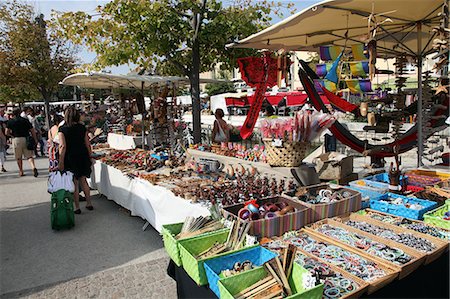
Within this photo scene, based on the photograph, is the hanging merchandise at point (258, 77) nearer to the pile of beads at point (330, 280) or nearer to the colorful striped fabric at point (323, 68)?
the colorful striped fabric at point (323, 68)

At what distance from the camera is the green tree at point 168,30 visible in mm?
6680

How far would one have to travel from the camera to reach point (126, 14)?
663 centimetres

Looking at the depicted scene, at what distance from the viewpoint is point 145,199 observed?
4.27 meters

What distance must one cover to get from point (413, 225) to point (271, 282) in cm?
127

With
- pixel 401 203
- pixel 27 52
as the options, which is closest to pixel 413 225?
pixel 401 203

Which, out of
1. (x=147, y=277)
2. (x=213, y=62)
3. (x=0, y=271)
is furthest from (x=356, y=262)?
(x=213, y=62)

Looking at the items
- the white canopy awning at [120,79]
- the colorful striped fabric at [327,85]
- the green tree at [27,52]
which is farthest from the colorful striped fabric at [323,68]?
the green tree at [27,52]

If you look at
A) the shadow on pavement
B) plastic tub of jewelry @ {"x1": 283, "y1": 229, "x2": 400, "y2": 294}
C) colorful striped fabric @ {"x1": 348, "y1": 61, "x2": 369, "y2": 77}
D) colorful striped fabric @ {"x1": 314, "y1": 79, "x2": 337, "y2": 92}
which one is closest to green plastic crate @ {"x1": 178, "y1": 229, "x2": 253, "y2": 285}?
plastic tub of jewelry @ {"x1": 283, "y1": 229, "x2": 400, "y2": 294}

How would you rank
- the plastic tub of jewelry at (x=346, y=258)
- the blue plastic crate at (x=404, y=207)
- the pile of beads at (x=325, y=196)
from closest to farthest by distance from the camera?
the plastic tub of jewelry at (x=346, y=258) → the blue plastic crate at (x=404, y=207) → the pile of beads at (x=325, y=196)

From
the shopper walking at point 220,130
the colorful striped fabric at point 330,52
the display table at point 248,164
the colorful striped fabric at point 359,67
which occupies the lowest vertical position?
the display table at point 248,164

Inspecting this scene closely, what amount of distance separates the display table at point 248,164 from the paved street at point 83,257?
1.26m

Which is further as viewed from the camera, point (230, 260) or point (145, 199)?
point (145, 199)

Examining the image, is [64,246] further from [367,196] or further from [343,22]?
[343,22]

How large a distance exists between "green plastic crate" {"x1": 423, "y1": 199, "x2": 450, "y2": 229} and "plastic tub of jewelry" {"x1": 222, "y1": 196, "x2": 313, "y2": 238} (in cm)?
82
